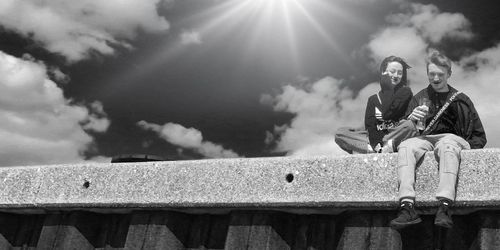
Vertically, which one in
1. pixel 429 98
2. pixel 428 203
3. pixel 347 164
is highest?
pixel 429 98

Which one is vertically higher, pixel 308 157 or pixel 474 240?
pixel 308 157

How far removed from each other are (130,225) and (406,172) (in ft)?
6.46

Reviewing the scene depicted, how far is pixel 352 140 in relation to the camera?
4.55 metres

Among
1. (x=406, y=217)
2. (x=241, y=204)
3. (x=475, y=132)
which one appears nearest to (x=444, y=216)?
(x=406, y=217)

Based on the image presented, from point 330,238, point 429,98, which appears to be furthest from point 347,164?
point 429,98

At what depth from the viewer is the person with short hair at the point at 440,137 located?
2.94m

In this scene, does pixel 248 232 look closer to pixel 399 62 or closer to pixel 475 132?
pixel 475 132

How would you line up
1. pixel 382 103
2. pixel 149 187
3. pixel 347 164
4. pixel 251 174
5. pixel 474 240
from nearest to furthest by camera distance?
pixel 474 240 → pixel 347 164 → pixel 251 174 → pixel 149 187 → pixel 382 103

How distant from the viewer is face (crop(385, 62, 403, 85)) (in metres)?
4.65

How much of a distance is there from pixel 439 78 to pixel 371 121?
744mm

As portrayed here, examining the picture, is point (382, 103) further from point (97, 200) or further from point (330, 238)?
point (97, 200)

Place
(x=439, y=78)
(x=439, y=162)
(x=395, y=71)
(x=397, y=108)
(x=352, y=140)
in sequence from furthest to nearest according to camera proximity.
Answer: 1. (x=395, y=71)
2. (x=352, y=140)
3. (x=397, y=108)
4. (x=439, y=78)
5. (x=439, y=162)

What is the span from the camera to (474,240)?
2992 mm

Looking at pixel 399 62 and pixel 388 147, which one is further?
pixel 399 62
